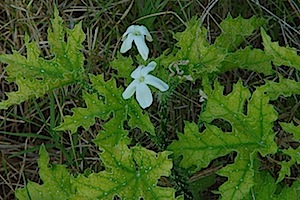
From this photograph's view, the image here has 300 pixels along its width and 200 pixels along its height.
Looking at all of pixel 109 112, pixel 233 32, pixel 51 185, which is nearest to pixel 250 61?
pixel 233 32

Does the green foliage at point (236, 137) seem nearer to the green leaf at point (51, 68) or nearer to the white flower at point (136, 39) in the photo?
the white flower at point (136, 39)

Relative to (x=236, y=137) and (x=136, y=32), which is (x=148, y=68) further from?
(x=236, y=137)

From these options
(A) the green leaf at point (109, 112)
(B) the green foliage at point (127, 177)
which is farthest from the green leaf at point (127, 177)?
(A) the green leaf at point (109, 112)

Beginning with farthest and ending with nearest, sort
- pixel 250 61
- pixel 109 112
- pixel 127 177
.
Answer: pixel 250 61 → pixel 109 112 → pixel 127 177

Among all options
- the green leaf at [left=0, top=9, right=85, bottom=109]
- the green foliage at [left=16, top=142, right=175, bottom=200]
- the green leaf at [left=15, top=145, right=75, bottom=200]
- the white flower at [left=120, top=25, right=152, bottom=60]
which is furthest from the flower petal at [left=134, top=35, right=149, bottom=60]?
the green leaf at [left=15, top=145, right=75, bottom=200]

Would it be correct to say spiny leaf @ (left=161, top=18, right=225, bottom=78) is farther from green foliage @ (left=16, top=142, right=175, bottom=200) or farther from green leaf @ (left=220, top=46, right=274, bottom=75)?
green foliage @ (left=16, top=142, right=175, bottom=200)

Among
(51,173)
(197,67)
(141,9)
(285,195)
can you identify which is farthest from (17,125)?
(285,195)

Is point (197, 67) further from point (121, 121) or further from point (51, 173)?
point (51, 173)
